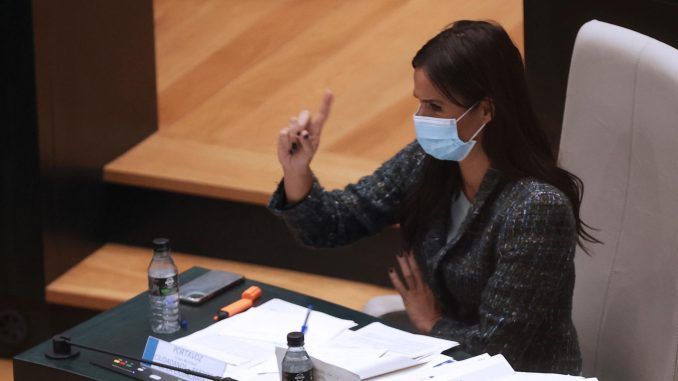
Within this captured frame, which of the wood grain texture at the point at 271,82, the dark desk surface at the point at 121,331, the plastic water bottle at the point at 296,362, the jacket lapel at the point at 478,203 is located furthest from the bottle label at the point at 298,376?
the wood grain texture at the point at 271,82

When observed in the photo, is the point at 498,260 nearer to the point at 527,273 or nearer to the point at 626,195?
the point at 527,273

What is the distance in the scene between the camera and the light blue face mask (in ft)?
7.34

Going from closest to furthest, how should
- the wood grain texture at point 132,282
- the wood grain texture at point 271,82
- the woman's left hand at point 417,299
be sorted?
the woman's left hand at point 417,299, the wood grain texture at point 132,282, the wood grain texture at point 271,82

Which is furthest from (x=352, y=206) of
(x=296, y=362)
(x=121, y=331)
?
(x=296, y=362)

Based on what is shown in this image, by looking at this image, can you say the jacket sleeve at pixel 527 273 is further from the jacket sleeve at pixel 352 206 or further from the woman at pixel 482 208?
the jacket sleeve at pixel 352 206

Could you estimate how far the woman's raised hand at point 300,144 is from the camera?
2.39m

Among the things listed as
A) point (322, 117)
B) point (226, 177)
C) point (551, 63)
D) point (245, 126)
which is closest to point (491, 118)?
point (322, 117)

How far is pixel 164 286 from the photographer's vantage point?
220 cm

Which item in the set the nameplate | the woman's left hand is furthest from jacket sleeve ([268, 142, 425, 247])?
the nameplate

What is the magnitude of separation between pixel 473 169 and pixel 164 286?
600mm

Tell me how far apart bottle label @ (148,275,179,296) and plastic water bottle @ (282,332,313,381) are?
1.30 feet

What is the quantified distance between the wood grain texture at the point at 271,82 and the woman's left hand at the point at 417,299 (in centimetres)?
95

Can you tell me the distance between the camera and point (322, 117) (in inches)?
94.5

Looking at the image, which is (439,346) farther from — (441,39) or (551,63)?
(551,63)
